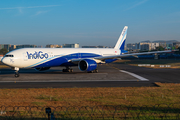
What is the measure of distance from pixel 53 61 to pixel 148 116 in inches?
1052

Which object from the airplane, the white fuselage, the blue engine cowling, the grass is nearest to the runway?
the blue engine cowling

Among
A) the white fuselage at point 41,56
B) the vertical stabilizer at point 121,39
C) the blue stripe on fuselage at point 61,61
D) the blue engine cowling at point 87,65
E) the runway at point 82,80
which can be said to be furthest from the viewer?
the vertical stabilizer at point 121,39

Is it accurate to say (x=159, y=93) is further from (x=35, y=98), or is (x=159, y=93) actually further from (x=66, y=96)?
(x=35, y=98)

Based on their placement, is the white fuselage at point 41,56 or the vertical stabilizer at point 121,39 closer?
the white fuselage at point 41,56

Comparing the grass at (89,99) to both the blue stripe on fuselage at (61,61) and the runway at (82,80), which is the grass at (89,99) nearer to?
the runway at (82,80)

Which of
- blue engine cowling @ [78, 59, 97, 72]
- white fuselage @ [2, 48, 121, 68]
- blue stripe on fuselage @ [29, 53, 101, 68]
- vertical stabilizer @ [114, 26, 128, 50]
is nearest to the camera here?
white fuselage @ [2, 48, 121, 68]

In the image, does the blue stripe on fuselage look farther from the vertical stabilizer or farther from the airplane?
the vertical stabilizer

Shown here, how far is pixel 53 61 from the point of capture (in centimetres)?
3622

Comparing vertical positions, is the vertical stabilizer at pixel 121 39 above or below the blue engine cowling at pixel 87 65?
above

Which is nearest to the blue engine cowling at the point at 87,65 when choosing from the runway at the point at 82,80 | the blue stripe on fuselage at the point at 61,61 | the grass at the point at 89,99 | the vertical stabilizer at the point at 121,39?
the runway at the point at 82,80

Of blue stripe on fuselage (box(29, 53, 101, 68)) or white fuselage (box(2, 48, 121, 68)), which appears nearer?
white fuselage (box(2, 48, 121, 68))

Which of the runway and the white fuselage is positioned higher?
the white fuselage

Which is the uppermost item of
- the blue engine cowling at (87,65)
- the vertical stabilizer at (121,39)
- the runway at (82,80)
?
the vertical stabilizer at (121,39)

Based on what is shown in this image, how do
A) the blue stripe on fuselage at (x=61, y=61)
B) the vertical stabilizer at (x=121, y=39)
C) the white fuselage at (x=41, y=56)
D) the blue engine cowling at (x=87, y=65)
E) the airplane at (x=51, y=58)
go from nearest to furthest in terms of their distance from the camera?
the white fuselage at (x=41, y=56) < the airplane at (x=51, y=58) < the blue stripe on fuselage at (x=61, y=61) < the blue engine cowling at (x=87, y=65) < the vertical stabilizer at (x=121, y=39)
